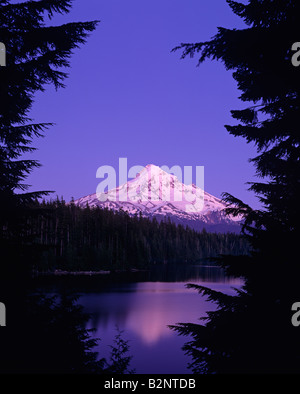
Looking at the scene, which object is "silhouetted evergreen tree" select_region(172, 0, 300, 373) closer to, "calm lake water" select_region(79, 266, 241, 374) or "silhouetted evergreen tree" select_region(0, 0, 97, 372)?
"silhouetted evergreen tree" select_region(0, 0, 97, 372)

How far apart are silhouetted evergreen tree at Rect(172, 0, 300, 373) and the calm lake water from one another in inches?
339

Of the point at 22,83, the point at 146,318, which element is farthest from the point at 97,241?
the point at 22,83

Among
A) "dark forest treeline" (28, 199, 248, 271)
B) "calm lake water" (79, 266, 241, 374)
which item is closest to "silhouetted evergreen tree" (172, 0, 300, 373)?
"calm lake water" (79, 266, 241, 374)

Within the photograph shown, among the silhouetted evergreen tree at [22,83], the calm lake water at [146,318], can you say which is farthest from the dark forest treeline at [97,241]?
the silhouetted evergreen tree at [22,83]

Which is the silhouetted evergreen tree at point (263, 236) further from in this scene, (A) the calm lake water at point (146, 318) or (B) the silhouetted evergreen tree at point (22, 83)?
(A) the calm lake water at point (146, 318)

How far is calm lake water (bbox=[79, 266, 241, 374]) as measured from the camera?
78.9 ft

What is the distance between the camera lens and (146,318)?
37.3 metres

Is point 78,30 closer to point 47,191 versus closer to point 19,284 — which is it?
point 47,191

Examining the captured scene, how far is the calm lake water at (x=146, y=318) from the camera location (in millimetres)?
24062

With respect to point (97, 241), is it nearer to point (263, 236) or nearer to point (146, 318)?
point (146, 318)
